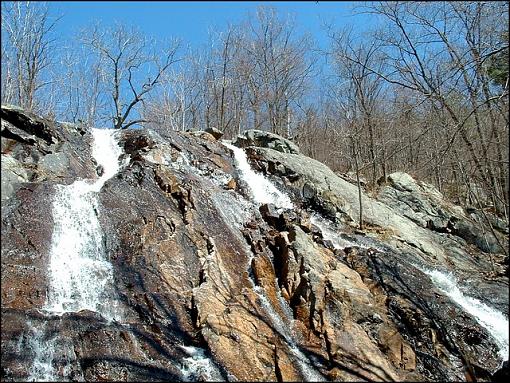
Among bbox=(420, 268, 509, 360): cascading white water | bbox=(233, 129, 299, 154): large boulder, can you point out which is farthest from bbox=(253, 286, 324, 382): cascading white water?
bbox=(233, 129, 299, 154): large boulder

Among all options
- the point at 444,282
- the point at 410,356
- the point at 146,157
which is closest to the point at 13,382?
the point at 410,356

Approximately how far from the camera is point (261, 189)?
49.5 feet

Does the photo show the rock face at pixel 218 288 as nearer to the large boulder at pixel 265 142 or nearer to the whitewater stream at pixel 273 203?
the whitewater stream at pixel 273 203

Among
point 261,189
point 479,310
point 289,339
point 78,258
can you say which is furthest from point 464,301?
point 78,258

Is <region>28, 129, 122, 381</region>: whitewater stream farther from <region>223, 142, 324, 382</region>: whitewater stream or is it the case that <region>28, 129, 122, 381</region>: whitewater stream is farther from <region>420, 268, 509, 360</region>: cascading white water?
<region>420, 268, 509, 360</region>: cascading white water

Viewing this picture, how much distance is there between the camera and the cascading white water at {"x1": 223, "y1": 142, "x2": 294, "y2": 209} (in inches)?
577

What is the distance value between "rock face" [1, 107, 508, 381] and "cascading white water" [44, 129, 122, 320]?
0.66ft

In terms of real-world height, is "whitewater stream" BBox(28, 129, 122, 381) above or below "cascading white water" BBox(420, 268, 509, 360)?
above

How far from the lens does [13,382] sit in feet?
21.2

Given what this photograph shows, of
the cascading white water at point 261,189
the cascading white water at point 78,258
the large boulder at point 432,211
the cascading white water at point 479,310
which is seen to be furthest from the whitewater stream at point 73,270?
the large boulder at point 432,211

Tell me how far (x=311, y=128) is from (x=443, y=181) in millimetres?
10212

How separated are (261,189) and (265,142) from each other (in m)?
4.64

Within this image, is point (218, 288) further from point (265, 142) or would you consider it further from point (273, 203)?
point (265, 142)

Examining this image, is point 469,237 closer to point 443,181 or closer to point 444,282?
point 444,282
